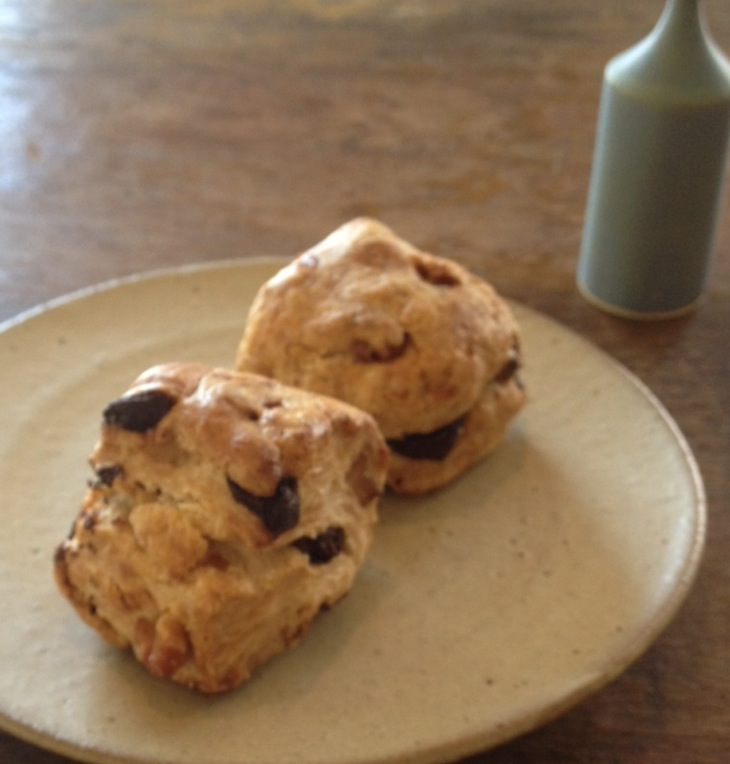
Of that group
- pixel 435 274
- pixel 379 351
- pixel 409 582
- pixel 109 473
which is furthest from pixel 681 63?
pixel 109 473

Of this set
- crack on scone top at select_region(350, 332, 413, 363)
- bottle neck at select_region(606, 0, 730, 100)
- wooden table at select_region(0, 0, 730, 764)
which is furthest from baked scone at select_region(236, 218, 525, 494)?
bottle neck at select_region(606, 0, 730, 100)

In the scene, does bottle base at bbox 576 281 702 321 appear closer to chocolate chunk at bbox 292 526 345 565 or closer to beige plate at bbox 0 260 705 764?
beige plate at bbox 0 260 705 764

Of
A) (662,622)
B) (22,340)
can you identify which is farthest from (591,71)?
(662,622)

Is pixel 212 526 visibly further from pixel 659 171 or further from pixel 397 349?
pixel 659 171

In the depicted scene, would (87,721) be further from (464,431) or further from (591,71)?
(591,71)

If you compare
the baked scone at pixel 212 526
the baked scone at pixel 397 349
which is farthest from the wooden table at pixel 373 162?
the baked scone at pixel 397 349

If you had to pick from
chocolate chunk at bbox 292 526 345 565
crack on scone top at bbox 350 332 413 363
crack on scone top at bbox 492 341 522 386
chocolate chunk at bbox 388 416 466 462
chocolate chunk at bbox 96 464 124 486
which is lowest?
chocolate chunk at bbox 388 416 466 462
